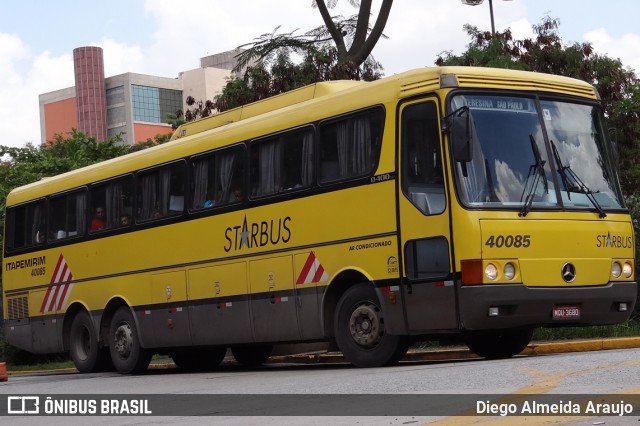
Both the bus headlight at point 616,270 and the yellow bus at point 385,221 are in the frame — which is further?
the bus headlight at point 616,270

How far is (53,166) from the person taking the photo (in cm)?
3825

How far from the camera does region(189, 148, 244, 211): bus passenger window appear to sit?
17516mm

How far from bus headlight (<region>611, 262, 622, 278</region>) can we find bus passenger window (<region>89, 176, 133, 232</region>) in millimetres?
8463

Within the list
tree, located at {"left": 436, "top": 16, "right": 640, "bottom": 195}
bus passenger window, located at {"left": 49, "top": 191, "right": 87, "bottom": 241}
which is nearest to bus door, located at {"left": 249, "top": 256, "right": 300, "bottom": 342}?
bus passenger window, located at {"left": 49, "top": 191, "right": 87, "bottom": 241}

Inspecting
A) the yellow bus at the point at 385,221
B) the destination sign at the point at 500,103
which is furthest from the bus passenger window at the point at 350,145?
the destination sign at the point at 500,103

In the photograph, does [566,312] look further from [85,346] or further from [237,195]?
[85,346]

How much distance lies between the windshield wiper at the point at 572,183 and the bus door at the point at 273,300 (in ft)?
12.8

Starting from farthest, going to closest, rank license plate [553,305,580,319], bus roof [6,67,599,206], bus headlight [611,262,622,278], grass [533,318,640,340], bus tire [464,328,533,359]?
1. grass [533,318,640,340]
2. bus tire [464,328,533,359]
3. bus headlight [611,262,622,278]
4. bus roof [6,67,599,206]
5. license plate [553,305,580,319]

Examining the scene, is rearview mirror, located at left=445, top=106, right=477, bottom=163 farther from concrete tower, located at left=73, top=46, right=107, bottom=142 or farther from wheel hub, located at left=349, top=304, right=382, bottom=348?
concrete tower, located at left=73, top=46, right=107, bottom=142

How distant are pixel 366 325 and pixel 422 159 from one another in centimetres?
223

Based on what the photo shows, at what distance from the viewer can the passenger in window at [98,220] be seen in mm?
20844

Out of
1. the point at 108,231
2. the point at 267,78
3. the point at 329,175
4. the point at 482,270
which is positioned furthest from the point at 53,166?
the point at 482,270

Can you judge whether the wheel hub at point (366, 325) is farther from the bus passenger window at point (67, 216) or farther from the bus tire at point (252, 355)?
the bus passenger window at point (67, 216)

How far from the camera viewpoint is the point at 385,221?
14.7m
